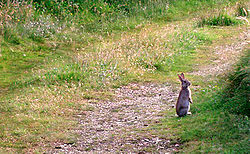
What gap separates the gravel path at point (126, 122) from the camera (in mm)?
6512

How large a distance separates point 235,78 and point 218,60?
241 inches

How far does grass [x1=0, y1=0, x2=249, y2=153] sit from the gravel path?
352 millimetres

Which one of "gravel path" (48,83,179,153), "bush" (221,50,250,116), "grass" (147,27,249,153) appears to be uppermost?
"bush" (221,50,250,116)

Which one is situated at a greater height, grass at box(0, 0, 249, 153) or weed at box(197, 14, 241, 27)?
weed at box(197, 14, 241, 27)

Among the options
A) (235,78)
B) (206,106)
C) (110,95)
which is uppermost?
(235,78)

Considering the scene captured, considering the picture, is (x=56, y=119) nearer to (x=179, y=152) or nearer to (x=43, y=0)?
(x=179, y=152)

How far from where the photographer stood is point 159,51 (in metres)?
13.1

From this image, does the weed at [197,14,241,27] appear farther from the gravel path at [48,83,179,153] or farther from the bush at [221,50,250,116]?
the bush at [221,50,250,116]

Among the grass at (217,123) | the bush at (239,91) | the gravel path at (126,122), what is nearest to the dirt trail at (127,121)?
the gravel path at (126,122)

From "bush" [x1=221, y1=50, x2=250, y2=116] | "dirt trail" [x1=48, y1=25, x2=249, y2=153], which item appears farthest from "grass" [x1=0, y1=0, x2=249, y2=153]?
"bush" [x1=221, y1=50, x2=250, y2=116]

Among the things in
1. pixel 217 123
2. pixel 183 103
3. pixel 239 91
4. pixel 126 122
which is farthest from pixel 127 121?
pixel 239 91

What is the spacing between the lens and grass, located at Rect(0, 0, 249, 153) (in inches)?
316

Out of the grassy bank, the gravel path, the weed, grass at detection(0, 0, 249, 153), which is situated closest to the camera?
the grassy bank

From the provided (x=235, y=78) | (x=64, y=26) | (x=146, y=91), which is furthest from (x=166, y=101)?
(x=64, y=26)
